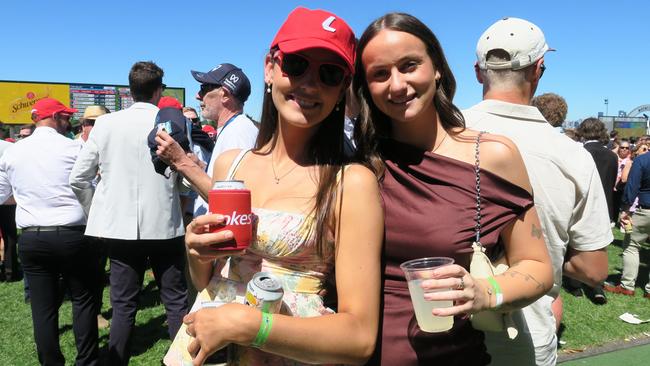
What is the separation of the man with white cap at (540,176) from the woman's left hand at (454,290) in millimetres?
561

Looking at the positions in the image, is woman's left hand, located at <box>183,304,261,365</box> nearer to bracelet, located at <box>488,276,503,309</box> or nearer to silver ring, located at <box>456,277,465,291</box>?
silver ring, located at <box>456,277,465,291</box>

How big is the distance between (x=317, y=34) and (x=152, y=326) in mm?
5121

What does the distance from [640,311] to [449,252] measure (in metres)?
6.35

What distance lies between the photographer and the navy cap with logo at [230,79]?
4.31 metres

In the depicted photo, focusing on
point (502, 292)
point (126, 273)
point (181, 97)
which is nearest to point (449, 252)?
point (502, 292)

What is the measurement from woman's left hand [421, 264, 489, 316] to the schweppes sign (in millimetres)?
26133

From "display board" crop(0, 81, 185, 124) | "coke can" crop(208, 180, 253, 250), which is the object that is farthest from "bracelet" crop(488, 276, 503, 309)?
"display board" crop(0, 81, 185, 124)

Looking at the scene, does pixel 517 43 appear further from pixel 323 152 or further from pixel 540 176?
pixel 323 152

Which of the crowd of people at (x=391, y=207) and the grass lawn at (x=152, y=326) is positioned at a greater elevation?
the crowd of people at (x=391, y=207)

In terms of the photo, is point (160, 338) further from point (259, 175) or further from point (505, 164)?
point (505, 164)

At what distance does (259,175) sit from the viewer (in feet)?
5.84

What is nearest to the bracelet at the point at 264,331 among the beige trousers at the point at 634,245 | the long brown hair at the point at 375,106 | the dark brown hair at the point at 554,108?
the long brown hair at the point at 375,106

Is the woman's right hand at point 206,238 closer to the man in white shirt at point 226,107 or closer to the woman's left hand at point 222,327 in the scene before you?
the woman's left hand at point 222,327

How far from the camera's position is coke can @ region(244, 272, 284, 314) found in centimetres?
132
